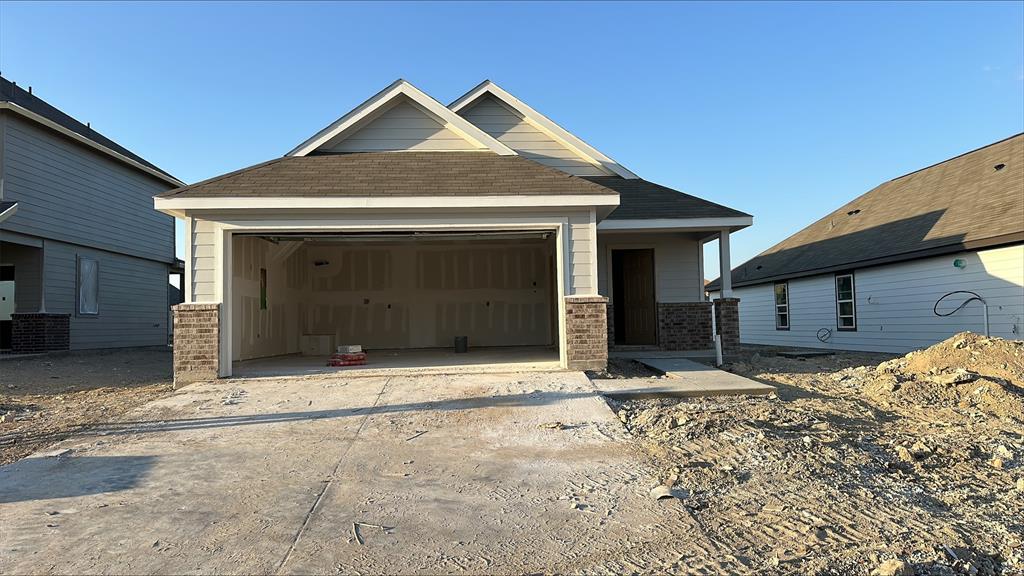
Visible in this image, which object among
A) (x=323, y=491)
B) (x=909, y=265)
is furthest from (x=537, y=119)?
(x=323, y=491)

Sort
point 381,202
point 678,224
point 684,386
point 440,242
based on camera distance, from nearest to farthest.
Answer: point 684,386, point 381,202, point 678,224, point 440,242

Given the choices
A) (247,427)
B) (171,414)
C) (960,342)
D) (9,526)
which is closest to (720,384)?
(960,342)

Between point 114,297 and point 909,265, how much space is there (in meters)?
21.1

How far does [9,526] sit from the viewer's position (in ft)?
12.9

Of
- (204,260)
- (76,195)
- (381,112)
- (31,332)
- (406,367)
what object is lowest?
(406,367)

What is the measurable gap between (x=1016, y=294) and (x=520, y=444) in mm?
11384

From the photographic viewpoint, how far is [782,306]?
779 inches

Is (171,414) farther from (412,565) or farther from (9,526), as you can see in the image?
(412,565)

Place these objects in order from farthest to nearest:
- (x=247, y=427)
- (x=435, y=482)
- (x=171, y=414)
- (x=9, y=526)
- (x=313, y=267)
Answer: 1. (x=313, y=267)
2. (x=171, y=414)
3. (x=247, y=427)
4. (x=435, y=482)
5. (x=9, y=526)

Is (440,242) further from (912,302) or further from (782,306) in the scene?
(912,302)

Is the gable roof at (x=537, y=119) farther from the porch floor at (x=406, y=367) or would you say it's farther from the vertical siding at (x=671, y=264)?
the porch floor at (x=406, y=367)

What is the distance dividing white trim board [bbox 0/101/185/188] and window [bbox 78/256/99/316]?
9.92 ft

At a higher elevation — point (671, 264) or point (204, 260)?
point (671, 264)

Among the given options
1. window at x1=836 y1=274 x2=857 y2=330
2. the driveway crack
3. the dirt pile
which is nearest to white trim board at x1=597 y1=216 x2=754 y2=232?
the dirt pile
